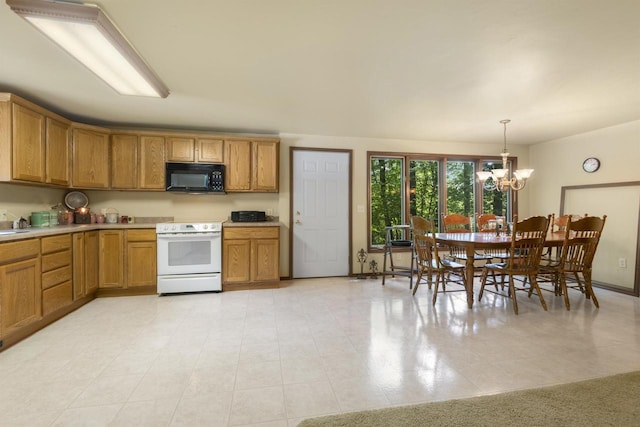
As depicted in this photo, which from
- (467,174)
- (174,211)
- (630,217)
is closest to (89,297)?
(174,211)

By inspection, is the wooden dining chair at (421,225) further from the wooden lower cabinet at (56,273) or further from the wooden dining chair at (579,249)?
the wooden lower cabinet at (56,273)

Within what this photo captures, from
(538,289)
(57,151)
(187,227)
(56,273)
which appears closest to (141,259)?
(187,227)

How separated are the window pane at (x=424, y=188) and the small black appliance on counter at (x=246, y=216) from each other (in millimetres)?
Answer: 2660

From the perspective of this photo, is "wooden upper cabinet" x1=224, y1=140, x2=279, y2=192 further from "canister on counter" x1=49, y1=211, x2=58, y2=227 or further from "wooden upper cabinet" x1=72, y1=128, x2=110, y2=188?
"canister on counter" x1=49, y1=211, x2=58, y2=227

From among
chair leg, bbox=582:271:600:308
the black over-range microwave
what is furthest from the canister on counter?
chair leg, bbox=582:271:600:308

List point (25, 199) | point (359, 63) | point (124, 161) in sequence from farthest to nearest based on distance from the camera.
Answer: point (124, 161) < point (25, 199) < point (359, 63)

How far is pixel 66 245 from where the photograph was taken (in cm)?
298

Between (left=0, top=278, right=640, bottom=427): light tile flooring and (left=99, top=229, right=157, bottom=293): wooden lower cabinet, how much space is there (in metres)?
0.36

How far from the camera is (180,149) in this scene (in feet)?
13.0

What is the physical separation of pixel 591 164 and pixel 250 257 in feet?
17.4

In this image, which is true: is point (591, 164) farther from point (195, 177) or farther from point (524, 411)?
point (195, 177)

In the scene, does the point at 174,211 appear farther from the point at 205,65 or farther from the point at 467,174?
the point at 467,174

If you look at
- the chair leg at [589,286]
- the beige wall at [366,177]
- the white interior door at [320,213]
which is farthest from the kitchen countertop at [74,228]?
the chair leg at [589,286]

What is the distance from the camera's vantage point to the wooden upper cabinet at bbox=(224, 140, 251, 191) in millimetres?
4102
